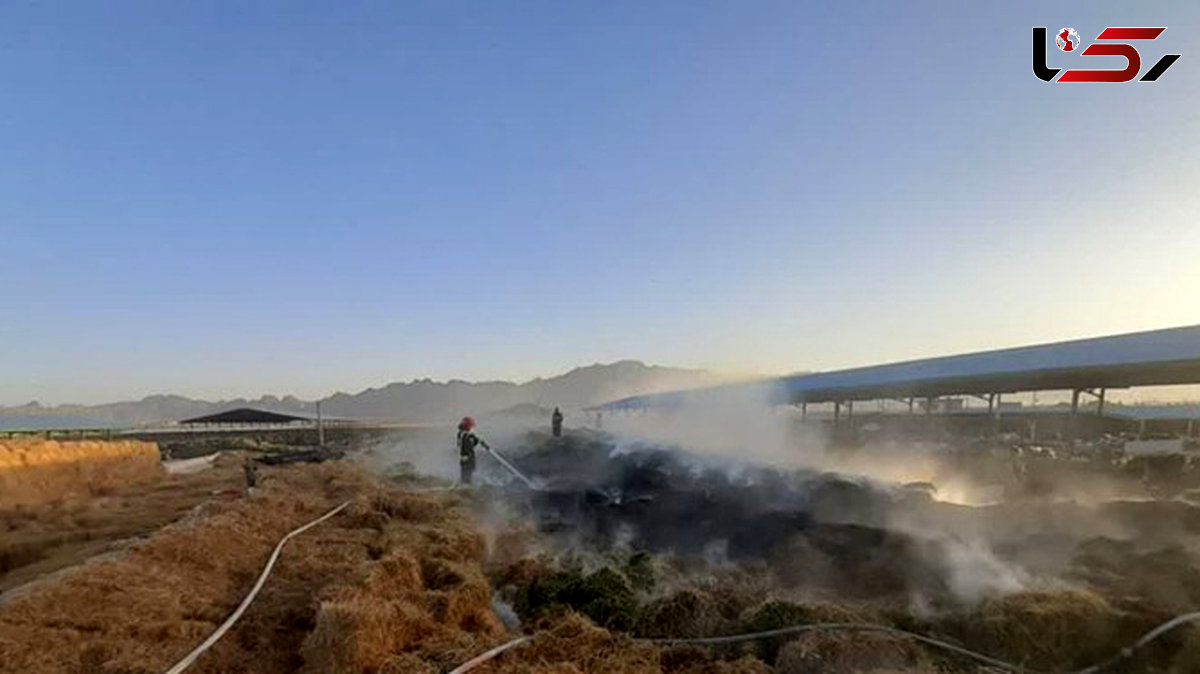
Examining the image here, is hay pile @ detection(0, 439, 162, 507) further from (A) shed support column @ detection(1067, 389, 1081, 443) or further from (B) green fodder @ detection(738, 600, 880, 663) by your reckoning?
(A) shed support column @ detection(1067, 389, 1081, 443)

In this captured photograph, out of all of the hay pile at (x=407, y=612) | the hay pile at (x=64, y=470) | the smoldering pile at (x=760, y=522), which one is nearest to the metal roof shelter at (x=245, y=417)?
the hay pile at (x=64, y=470)

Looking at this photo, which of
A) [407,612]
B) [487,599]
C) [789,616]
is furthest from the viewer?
[487,599]

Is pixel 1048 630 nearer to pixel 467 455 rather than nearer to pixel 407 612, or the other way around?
pixel 407 612

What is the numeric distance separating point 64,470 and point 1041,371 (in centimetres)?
3056

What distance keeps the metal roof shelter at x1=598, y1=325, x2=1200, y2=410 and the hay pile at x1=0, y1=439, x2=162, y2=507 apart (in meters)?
29.6

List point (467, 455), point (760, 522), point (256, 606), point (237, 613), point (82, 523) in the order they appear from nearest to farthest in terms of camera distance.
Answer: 1. point (237, 613)
2. point (256, 606)
3. point (82, 523)
4. point (760, 522)
5. point (467, 455)

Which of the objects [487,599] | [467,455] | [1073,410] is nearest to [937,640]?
[487,599]

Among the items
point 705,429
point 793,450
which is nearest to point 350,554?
point 793,450

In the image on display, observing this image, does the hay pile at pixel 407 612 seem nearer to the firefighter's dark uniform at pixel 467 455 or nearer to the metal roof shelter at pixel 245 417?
the firefighter's dark uniform at pixel 467 455

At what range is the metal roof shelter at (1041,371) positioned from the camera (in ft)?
70.6

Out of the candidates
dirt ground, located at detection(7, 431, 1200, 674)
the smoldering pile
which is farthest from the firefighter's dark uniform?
dirt ground, located at detection(7, 431, 1200, 674)

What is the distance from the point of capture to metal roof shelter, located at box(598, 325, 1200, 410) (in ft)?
70.6

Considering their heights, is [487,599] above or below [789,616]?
above

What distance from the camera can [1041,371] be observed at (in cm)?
2512
